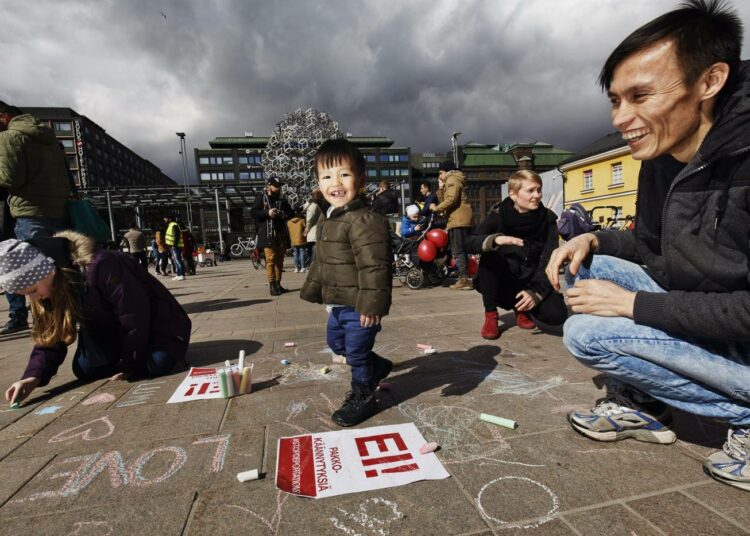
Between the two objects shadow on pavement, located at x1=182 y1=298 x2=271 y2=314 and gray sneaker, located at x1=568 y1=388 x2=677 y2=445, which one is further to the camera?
shadow on pavement, located at x1=182 y1=298 x2=271 y2=314

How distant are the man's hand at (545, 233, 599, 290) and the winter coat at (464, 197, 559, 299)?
1552 mm

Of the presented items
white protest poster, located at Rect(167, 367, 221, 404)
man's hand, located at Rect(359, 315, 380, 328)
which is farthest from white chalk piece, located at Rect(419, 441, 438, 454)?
white protest poster, located at Rect(167, 367, 221, 404)

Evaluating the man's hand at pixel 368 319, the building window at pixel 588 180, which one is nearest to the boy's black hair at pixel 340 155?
the man's hand at pixel 368 319

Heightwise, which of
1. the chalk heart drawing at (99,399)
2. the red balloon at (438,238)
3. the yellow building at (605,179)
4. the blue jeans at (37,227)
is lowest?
the chalk heart drawing at (99,399)

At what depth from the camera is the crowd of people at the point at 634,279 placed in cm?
129

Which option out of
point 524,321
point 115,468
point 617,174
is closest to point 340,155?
point 115,468

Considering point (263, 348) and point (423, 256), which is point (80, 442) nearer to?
point (263, 348)

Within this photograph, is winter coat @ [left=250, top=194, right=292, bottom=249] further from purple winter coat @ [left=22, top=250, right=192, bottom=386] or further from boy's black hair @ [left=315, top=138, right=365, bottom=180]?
boy's black hair @ [left=315, top=138, right=365, bottom=180]

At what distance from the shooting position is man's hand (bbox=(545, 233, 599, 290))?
1.81m

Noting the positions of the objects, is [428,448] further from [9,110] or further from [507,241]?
[9,110]

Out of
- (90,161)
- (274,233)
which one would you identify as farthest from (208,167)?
(274,233)

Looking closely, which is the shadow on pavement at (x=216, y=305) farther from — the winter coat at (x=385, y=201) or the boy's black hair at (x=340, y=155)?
the boy's black hair at (x=340, y=155)

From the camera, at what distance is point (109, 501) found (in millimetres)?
1381

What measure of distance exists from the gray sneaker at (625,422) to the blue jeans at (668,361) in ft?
0.60
